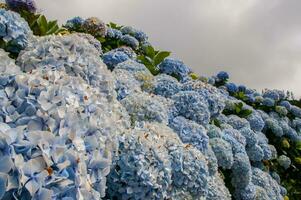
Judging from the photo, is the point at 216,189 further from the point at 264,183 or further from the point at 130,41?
the point at 130,41

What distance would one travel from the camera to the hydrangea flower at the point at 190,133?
3.60m

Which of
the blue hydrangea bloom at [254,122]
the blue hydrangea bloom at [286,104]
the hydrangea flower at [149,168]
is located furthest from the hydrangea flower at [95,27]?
the blue hydrangea bloom at [286,104]

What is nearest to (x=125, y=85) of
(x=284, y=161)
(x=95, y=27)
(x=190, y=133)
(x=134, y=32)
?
(x=190, y=133)

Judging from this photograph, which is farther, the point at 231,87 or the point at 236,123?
A: the point at 231,87

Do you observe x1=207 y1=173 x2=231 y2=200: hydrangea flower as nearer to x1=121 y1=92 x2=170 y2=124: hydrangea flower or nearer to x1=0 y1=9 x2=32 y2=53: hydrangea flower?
x1=121 y1=92 x2=170 y2=124: hydrangea flower

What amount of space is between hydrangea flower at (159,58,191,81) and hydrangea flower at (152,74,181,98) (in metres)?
0.65

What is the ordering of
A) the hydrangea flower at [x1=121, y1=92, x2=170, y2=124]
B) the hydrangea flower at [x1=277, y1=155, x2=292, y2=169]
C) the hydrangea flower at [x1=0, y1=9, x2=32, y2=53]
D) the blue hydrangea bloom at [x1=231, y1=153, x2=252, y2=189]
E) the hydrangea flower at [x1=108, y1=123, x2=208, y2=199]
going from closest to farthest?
1. the hydrangea flower at [x1=108, y1=123, x2=208, y2=199]
2. the hydrangea flower at [x1=0, y1=9, x2=32, y2=53]
3. the hydrangea flower at [x1=121, y1=92, x2=170, y2=124]
4. the blue hydrangea bloom at [x1=231, y1=153, x2=252, y2=189]
5. the hydrangea flower at [x1=277, y1=155, x2=292, y2=169]

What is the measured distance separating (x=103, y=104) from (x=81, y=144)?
45cm

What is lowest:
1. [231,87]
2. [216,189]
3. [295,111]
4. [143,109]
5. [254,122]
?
[216,189]

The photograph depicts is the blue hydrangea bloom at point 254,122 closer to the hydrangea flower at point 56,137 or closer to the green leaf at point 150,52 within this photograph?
the green leaf at point 150,52

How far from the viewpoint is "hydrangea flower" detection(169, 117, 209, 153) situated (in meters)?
3.60

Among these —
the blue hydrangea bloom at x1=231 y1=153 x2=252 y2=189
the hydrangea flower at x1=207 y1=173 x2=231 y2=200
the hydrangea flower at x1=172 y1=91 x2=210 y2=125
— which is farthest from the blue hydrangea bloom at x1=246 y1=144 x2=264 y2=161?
the hydrangea flower at x1=172 y1=91 x2=210 y2=125

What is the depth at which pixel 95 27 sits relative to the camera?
5.56m

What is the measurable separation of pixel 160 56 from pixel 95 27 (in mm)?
844
